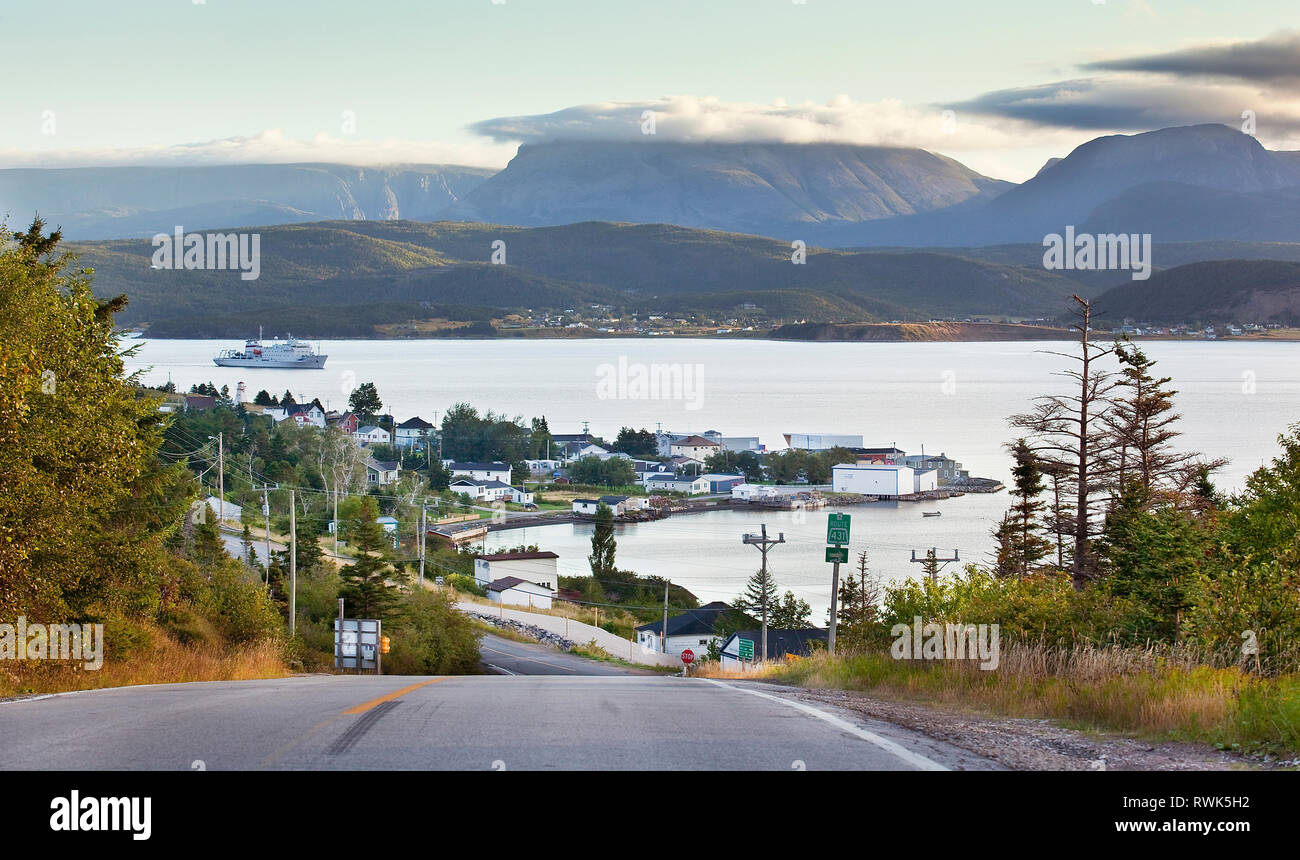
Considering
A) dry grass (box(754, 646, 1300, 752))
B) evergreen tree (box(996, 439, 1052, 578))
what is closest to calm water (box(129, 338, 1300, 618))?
evergreen tree (box(996, 439, 1052, 578))

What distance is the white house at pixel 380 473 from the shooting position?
103125 mm

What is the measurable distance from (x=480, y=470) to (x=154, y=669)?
101849 mm

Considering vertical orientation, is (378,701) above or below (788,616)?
above

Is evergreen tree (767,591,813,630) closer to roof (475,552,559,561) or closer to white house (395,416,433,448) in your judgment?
roof (475,552,559,561)

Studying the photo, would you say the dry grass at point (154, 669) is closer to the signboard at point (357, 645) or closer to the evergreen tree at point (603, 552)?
the signboard at point (357, 645)

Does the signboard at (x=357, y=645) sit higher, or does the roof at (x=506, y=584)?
the signboard at (x=357, y=645)

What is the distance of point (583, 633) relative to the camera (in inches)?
2216

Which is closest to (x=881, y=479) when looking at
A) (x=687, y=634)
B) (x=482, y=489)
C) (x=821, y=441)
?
(x=821, y=441)

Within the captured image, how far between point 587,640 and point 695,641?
222 inches

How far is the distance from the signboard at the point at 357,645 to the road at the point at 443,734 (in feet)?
64.0

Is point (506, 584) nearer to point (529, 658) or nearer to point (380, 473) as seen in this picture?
point (529, 658)

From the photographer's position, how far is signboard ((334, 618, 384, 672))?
30953 mm

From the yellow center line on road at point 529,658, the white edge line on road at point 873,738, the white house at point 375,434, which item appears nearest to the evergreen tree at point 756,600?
the yellow center line on road at point 529,658

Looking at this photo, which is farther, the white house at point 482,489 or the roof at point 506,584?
the white house at point 482,489
